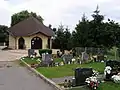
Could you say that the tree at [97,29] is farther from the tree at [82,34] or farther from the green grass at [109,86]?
the green grass at [109,86]

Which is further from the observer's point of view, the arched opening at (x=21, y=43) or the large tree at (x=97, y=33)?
the arched opening at (x=21, y=43)

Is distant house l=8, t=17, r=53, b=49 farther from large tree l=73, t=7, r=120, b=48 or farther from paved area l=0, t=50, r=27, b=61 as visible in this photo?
large tree l=73, t=7, r=120, b=48

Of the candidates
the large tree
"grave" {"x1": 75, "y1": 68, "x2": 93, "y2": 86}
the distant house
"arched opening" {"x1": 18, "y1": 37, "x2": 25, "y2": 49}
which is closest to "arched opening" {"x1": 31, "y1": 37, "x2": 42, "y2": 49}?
the distant house

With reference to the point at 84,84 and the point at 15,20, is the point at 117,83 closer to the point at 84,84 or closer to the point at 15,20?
the point at 84,84

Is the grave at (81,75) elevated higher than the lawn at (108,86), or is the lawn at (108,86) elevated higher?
the grave at (81,75)

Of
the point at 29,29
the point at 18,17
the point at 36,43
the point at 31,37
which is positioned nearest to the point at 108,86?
the point at 31,37

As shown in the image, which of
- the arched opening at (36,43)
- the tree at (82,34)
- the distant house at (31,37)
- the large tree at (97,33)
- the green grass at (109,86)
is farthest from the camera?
the arched opening at (36,43)

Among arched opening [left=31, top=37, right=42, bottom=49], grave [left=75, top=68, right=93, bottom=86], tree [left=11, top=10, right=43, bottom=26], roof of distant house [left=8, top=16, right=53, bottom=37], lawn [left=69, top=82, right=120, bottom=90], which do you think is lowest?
lawn [left=69, top=82, right=120, bottom=90]

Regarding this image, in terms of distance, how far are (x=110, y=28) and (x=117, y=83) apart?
22.1 m

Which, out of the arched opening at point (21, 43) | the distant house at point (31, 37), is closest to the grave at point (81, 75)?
the distant house at point (31, 37)

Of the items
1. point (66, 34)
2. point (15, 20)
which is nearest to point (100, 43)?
point (66, 34)

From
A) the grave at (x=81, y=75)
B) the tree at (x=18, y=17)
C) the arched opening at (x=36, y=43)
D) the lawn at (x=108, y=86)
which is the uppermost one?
the tree at (x=18, y=17)

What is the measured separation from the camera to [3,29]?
114 metres

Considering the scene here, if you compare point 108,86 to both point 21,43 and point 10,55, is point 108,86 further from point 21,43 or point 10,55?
point 21,43
